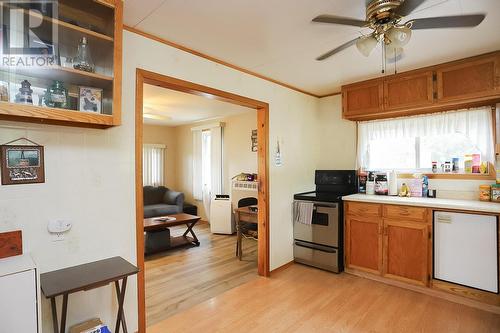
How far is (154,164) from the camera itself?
6.57 m

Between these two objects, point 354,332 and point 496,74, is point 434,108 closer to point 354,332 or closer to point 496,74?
point 496,74

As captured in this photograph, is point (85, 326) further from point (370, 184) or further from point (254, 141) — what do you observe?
point (254, 141)

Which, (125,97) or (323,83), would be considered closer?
(125,97)

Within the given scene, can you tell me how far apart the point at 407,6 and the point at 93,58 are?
195 cm

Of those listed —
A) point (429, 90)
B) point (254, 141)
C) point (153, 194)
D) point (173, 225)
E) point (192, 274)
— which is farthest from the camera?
point (153, 194)

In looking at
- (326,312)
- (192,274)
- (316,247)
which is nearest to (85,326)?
(192,274)

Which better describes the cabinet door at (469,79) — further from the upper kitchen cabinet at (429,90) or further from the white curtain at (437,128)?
the white curtain at (437,128)

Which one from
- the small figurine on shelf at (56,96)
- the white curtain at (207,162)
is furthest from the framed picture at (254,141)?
the small figurine on shelf at (56,96)

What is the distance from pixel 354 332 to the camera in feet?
6.83

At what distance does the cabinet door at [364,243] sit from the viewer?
300 centimetres

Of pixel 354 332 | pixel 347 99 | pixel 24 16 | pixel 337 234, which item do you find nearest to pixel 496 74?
pixel 347 99

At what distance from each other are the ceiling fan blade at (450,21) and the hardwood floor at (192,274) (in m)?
2.85

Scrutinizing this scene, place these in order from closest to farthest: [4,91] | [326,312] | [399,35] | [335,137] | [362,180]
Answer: [4,91], [399,35], [326,312], [362,180], [335,137]

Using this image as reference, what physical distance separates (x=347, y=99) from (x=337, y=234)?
5.63 feet
